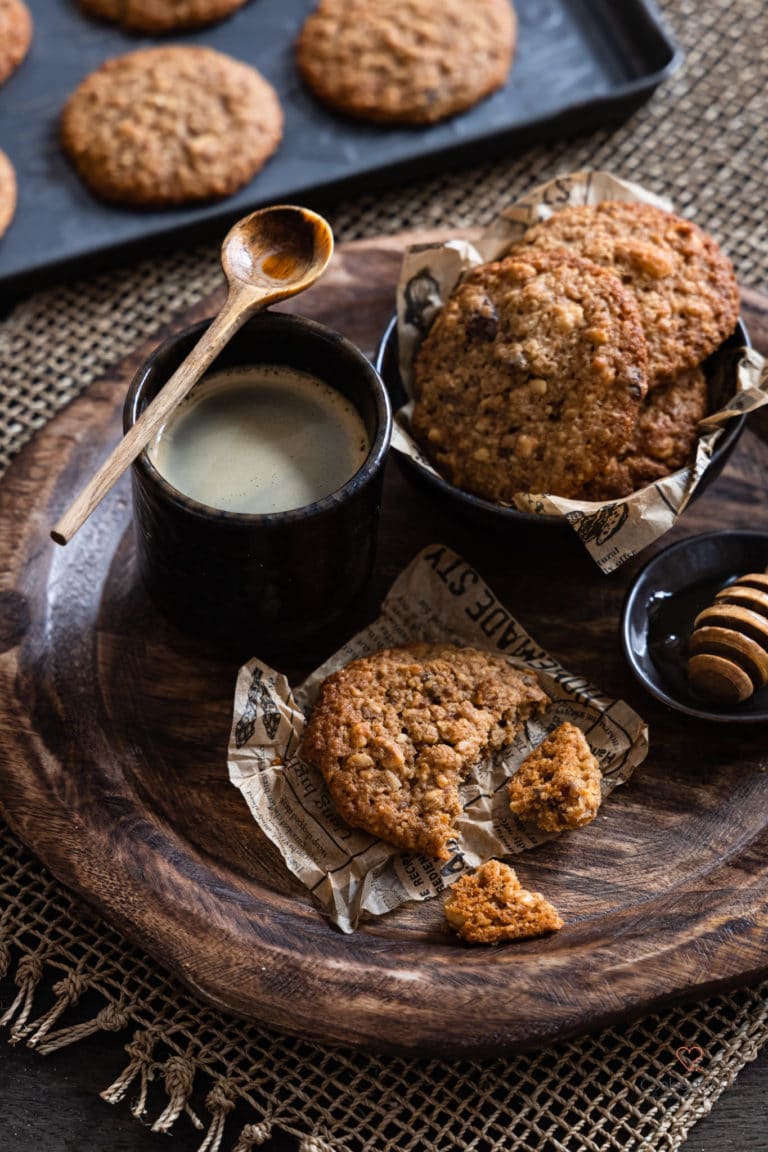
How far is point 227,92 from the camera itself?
8.10 feet

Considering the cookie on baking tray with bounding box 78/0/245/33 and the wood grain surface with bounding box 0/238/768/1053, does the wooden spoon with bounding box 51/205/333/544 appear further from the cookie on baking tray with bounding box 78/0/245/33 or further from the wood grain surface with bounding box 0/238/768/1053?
the cookie on baking tray with bounding box 78/0/245/33

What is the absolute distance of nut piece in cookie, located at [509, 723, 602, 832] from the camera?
1619mm

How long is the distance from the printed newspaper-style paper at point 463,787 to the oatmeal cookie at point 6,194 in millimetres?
1100

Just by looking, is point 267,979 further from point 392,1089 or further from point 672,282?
Result: point 672,282

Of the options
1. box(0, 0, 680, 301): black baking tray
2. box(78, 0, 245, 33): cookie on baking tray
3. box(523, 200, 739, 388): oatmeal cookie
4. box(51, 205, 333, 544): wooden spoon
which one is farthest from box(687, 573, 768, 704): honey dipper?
box(78, 0, 245, 33): cookie on baking tray

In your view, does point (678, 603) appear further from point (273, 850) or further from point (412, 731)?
point (273, 850)

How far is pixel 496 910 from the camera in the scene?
158 centimetres

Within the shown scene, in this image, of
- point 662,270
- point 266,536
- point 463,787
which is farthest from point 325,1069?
point 662,270

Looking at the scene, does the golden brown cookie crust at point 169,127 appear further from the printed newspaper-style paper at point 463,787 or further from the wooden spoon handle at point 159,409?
the printed newspaper-style paper at point 463,787

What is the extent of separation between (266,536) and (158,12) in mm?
1607

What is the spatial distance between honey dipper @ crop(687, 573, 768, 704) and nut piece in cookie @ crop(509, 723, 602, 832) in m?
0.19

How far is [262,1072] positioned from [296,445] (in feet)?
2.70

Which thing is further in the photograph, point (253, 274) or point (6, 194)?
point (6, 194)

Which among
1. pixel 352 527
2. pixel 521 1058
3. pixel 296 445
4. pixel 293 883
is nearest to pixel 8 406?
pixel 296 445
